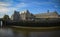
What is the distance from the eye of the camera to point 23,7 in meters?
2.19

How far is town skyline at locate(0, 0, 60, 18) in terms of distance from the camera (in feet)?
7.12

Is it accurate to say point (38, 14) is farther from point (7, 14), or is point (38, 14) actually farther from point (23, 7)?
point (7, 14)

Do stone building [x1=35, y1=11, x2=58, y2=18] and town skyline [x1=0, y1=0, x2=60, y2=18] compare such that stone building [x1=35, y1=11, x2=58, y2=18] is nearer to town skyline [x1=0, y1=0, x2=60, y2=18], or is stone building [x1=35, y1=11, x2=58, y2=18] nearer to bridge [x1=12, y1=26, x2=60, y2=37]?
town skyline [x1=0, y1=0, x2=60, y2=18]

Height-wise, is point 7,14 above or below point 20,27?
above

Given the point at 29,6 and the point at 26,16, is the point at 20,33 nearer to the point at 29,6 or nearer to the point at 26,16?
the point at 26,16

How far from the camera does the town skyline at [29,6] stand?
217 centimetres

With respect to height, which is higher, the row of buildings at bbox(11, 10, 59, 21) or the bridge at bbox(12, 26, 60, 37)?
the row of buildings at bbox(11, 10, 59, 21)

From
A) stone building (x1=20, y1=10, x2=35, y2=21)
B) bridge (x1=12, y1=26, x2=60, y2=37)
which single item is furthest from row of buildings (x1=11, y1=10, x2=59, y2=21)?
bridge (x1=12, y1=26, x2=60, y2=37)

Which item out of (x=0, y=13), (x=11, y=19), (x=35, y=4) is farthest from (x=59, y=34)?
(x=0, y=13)

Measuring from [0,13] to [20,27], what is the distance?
392 mm

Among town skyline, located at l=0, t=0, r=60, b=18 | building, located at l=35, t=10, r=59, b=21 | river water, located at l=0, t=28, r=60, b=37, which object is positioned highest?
town skyline, located at l=0, t=0, r=60, b=18

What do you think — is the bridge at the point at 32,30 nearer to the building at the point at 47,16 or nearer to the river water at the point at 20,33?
the river water at the point at 20,33

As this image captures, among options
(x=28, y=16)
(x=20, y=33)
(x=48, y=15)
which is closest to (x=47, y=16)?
(x=48, y=15)

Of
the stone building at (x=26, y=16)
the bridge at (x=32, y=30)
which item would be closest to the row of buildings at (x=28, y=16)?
the stone building at (x=26, y=16)
